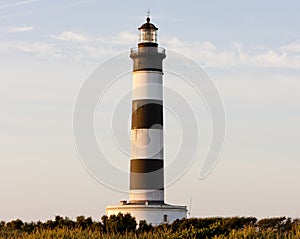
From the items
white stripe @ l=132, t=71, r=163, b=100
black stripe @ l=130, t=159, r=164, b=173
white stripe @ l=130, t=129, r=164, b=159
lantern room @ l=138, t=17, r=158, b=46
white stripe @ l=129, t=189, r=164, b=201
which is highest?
lantern room @ l=138, t=17, r=158, b=46

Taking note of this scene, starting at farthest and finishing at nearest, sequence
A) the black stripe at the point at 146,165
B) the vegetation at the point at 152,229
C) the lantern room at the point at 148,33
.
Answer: the lantern room at the point at 148,33, the black stripe at the point at 146,165, the vegetation at the point at 152,229

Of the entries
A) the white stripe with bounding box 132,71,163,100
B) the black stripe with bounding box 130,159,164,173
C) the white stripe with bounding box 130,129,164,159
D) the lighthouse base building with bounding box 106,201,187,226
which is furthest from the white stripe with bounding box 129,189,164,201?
the white stripe with bounding box 132,71,163,100

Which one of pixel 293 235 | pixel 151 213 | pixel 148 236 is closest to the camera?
pixel 293 235

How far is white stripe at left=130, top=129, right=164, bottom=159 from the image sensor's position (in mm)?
36156

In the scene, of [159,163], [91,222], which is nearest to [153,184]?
[159,163]

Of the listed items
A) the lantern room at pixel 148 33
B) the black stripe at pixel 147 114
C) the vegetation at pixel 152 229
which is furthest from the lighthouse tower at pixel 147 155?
the vegetation at pixel 152 229

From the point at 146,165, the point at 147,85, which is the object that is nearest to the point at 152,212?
the point at 146,165

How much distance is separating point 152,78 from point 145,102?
124cm

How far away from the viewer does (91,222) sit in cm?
2934

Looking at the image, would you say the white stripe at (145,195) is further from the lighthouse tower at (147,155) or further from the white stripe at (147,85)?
the white stripe at (147,85)

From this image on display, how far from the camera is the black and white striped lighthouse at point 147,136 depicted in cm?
3612

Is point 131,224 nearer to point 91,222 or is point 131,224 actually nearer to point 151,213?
point 91,222

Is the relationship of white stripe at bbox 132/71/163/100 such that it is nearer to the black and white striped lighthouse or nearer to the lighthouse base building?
the black and white striped lighthouse

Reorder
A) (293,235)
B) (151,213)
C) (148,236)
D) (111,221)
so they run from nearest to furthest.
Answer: (293,235) < (148,236) < (111,221) < (151,213)
